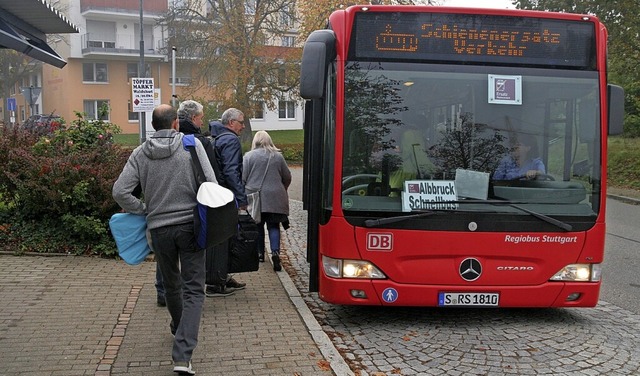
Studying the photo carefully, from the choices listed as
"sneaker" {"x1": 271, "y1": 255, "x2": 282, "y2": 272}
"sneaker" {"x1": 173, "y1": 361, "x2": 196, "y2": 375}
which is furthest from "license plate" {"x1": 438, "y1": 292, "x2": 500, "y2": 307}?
"sneaker" {"x1": 271, "y1": 255, "x2": 282, "y2": 272}

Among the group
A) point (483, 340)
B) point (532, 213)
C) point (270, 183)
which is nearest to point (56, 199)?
point (270, 183)

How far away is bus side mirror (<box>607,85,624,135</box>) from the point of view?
602 cm

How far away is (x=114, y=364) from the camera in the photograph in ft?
16.0

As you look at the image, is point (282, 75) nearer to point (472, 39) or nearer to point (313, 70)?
point (472, 39)

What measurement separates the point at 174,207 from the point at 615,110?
13.1ft

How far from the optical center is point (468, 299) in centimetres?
587

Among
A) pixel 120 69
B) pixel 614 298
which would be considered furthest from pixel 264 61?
pixel 614 298

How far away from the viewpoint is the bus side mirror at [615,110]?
6.02m

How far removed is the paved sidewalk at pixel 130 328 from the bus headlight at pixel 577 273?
7.03 feet

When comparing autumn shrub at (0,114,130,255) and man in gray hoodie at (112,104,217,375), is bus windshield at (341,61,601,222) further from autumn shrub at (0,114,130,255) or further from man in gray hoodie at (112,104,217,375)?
autumn shrub at (0,114,130,255)

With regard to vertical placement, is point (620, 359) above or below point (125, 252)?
below

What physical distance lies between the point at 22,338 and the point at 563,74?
5.03 m

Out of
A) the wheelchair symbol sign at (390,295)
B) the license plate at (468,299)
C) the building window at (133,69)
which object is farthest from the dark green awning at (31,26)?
the building window at (133,69)

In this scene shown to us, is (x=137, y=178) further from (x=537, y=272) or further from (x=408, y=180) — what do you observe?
(x=537, y=272)
